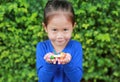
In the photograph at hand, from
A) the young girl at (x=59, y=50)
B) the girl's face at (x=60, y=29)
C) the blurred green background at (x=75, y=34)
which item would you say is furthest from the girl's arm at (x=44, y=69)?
the blurred green background at (x=75, y=34)

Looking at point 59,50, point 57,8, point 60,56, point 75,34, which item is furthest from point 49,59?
point 75,34

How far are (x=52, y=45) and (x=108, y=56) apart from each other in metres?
2.36

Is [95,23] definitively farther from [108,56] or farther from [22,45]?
[22,45]

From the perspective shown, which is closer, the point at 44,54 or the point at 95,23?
the point at 44,54

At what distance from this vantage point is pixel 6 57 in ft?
16.9

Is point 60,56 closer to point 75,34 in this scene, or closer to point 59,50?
point 59,50

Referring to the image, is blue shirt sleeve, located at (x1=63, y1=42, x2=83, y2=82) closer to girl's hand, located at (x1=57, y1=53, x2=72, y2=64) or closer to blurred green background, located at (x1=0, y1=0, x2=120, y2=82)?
girl's hand, located at (x1=57, y1=53, x2=72, y2=64)

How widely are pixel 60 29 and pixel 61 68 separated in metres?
0.29

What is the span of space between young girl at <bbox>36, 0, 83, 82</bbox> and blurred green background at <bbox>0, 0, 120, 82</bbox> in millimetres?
2071

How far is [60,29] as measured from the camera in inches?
109

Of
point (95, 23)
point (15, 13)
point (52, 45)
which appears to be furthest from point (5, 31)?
point (52, 45)

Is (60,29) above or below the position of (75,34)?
above

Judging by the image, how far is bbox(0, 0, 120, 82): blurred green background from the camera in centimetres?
500

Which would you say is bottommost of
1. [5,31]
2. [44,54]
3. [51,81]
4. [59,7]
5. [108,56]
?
[108,56]
